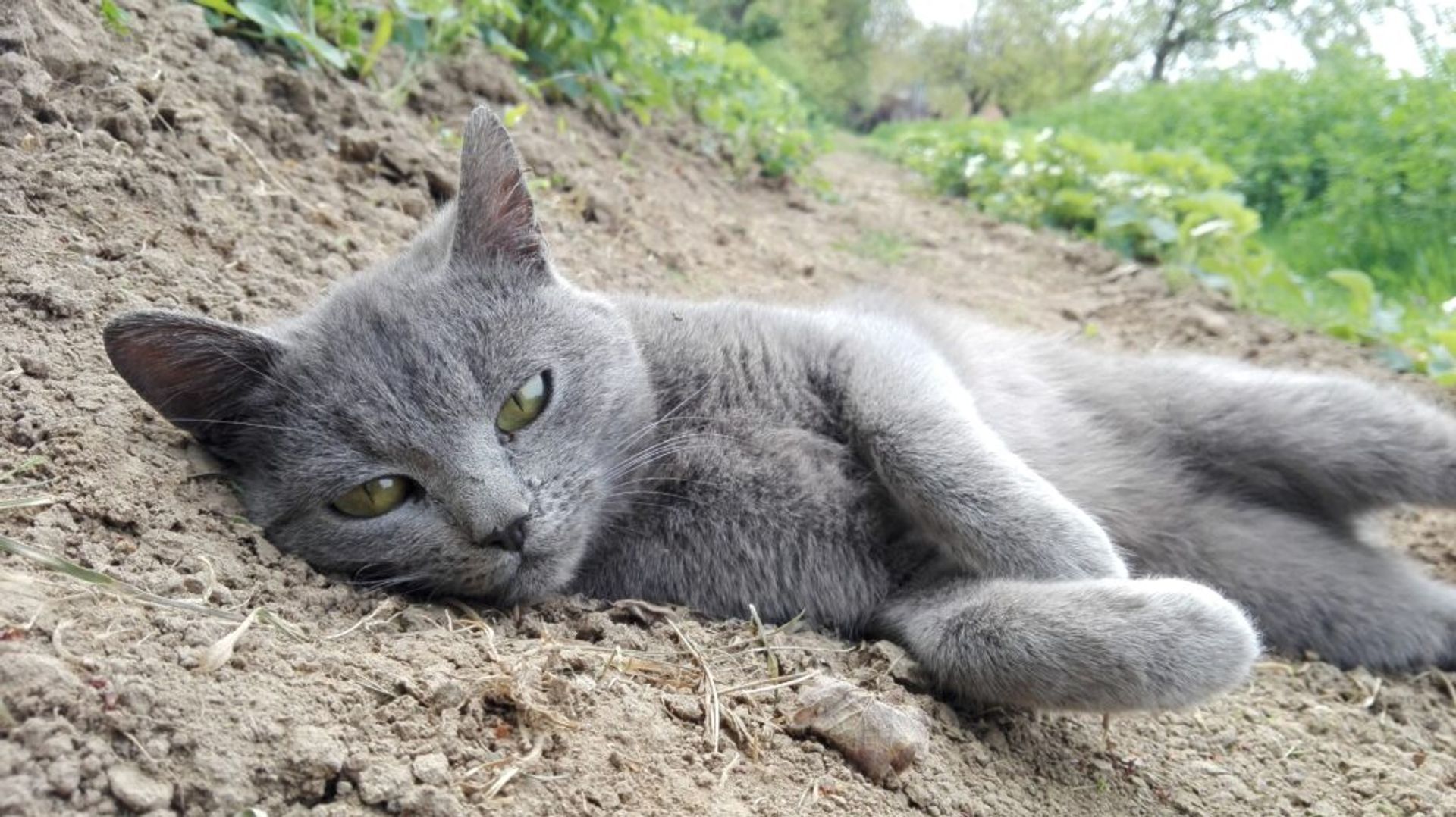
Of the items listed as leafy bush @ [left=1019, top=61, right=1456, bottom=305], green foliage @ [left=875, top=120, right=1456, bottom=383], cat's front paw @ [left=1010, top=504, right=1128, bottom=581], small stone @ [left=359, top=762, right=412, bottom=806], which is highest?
leafy bush @ [left=1019, top=61, right=1456, bottom=305]

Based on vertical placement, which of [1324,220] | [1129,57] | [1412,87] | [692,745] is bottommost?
[692,745]

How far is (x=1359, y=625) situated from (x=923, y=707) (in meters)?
1.27

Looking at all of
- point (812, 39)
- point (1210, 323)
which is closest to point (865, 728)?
point (1210, 323)

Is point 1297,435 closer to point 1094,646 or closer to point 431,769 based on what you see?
point 1094,646

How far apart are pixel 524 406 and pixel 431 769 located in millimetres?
793

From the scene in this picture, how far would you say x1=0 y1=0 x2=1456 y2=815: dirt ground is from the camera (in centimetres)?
119

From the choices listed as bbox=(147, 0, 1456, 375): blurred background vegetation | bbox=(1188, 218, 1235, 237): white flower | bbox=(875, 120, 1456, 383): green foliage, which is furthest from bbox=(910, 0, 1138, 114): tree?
bbox=(1188, 218, 1235, 237): white flower

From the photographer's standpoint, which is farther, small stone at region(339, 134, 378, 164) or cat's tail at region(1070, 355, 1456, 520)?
small stone at region(339, 134, 378, 164)

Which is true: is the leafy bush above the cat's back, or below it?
above

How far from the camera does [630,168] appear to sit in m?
4.54

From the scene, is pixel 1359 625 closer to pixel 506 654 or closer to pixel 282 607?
pixel 506 654

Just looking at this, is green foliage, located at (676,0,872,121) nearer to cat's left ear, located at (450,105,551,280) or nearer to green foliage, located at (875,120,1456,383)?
green foliage, located at (875,120,1456,383)

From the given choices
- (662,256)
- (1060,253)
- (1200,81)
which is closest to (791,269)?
(662,256)

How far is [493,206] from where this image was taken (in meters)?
2.06
